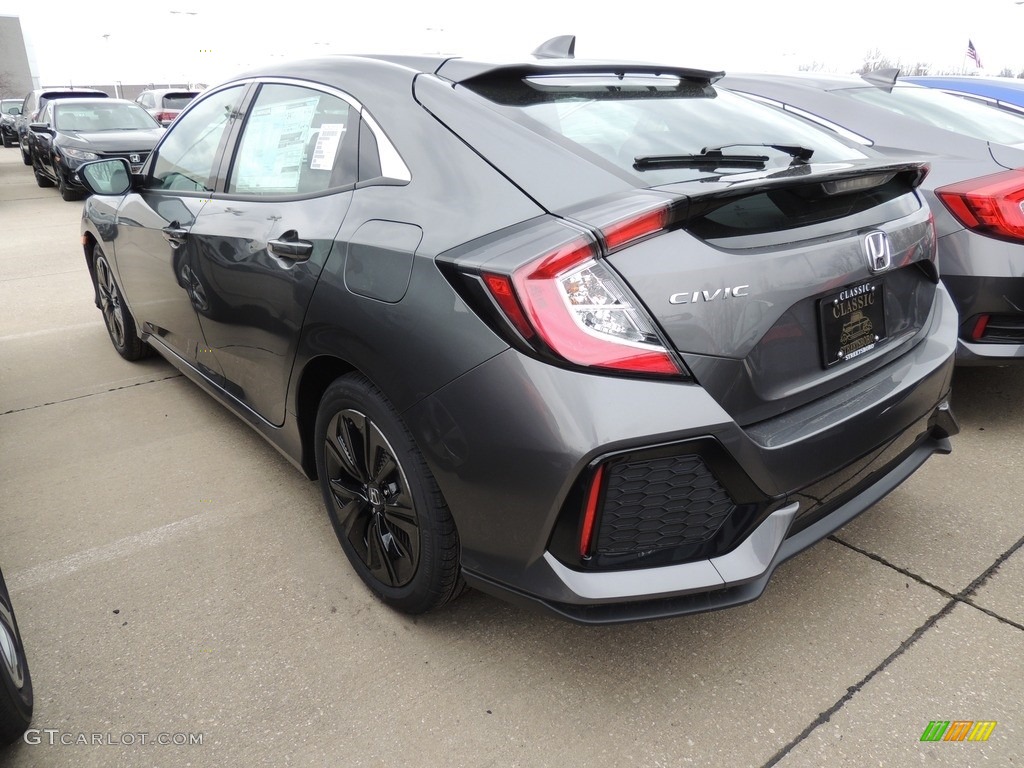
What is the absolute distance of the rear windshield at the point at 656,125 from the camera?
1.93 metres

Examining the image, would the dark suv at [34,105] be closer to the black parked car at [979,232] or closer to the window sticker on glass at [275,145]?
the window sticker on glass at [275,145]

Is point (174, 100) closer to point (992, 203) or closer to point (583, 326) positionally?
point (992, 203)

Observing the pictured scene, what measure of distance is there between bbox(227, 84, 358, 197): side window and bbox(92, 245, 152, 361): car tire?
5.95ft

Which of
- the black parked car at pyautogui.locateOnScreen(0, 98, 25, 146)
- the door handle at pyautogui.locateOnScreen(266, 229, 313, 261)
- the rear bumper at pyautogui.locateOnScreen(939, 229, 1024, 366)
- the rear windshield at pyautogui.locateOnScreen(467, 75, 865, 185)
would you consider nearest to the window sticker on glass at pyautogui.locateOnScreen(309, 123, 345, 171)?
the door handle at pyautogui.locateOnScreen(266, 229, 313, 261)

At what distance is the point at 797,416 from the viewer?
6.06 ft

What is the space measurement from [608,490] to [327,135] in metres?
1.48

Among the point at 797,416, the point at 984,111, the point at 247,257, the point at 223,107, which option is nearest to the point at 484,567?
the point at 797,416

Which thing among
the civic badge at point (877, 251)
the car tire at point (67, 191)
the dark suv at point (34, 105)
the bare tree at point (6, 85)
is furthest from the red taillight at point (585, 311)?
the bare tree at point (6, 85)

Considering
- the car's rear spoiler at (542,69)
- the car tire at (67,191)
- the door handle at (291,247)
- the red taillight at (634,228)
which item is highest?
the car's rear spoiler at (542,69)

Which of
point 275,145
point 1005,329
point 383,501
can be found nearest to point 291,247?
point 275,145

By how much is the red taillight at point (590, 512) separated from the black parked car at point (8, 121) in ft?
86.5

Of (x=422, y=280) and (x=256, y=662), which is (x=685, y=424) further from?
(x=256, y=662)

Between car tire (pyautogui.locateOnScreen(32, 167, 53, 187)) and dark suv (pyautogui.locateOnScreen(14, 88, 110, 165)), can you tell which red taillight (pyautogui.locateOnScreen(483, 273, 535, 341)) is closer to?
dark suv (pyautogui.locateOnScreen(14, 88, 110, 165))

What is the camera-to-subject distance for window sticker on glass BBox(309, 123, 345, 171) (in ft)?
7.75
